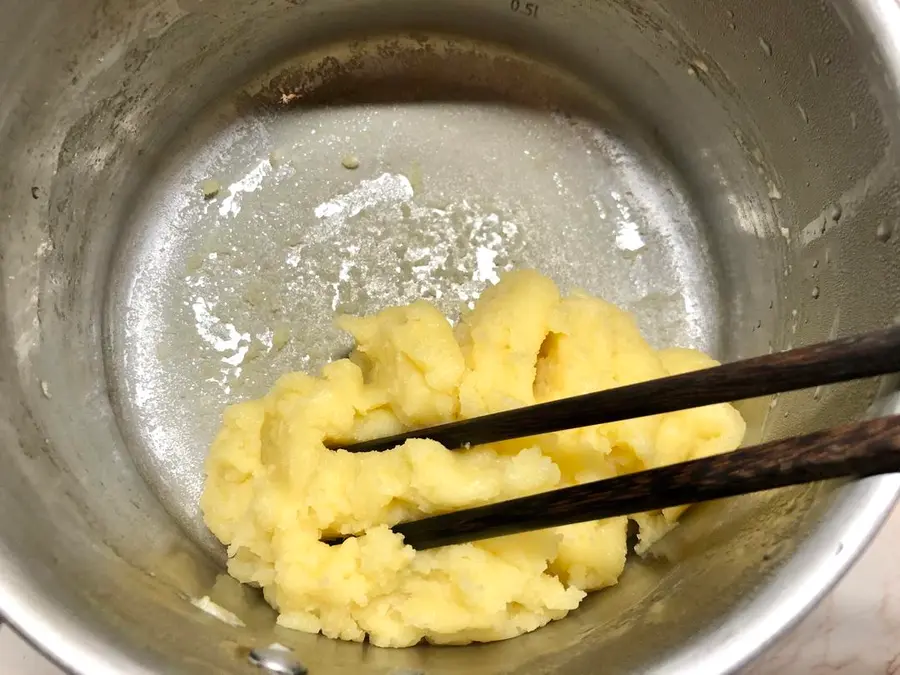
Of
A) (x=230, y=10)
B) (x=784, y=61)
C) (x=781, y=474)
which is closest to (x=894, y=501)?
(x=781, y=474)

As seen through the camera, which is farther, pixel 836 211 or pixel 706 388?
pixel 836 211

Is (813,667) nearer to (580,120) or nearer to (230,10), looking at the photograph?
(580,120)

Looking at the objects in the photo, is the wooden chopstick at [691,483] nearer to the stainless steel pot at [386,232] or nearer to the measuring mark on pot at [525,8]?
the stainless steel pot at [386,232]

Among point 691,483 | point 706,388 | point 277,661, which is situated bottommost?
point 277,661

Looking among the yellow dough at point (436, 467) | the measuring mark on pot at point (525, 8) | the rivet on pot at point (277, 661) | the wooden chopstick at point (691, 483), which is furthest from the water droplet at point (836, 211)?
the rivet on pot at point (277, 661)

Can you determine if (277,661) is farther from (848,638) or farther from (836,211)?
(836,211)

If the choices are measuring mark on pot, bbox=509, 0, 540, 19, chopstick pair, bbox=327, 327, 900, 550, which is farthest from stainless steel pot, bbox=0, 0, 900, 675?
chopstick pair, bbox=327, 327, 900, 550

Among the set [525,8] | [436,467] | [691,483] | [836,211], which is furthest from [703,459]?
[525,8]

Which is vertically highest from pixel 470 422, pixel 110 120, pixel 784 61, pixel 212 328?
pixel 784 61

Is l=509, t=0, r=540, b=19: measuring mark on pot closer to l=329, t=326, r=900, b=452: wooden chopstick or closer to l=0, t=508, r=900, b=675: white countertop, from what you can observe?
l=329, t=326, r=900, b=452: wooden chopstick
